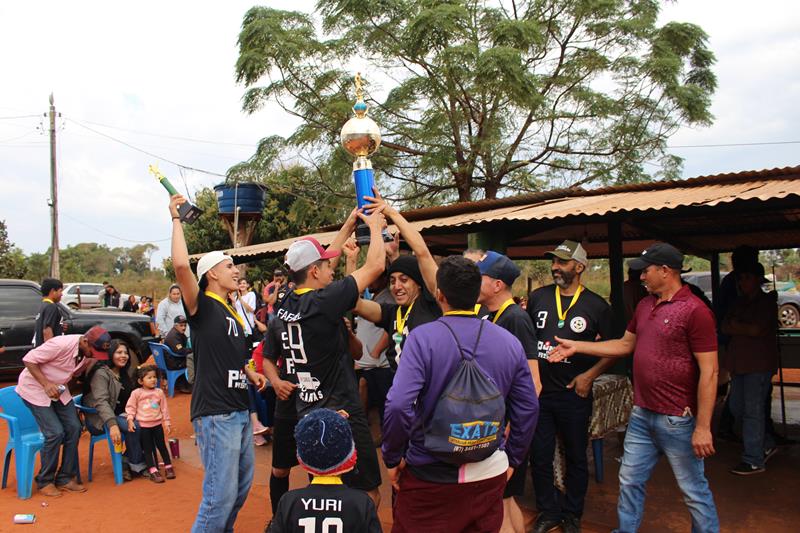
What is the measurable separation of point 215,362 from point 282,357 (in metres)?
0.39

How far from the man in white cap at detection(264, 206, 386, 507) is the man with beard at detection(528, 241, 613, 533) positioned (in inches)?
50.4

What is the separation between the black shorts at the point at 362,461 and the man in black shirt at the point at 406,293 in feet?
1.43

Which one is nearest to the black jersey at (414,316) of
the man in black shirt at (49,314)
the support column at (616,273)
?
the support column at (616,273)

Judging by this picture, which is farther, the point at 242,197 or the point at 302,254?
the point at 242,197

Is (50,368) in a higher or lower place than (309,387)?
lower

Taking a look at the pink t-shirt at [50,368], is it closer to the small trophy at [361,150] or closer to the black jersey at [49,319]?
the black jersey at [49,319]

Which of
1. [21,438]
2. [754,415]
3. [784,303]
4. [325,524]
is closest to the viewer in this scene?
[325,524]

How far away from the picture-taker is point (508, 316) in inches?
141

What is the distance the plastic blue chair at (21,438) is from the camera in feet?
17.7

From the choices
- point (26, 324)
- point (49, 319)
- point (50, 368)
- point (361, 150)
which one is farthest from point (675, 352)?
point (26, 324)

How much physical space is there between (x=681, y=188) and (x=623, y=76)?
392 inches

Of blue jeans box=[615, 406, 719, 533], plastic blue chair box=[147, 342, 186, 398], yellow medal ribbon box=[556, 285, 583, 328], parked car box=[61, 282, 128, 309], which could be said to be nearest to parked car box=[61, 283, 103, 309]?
parked car box=[61, 282, 128, 309]

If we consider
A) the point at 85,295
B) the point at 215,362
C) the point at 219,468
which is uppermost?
the point at 85,295

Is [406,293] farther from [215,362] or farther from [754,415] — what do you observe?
[754,415]
